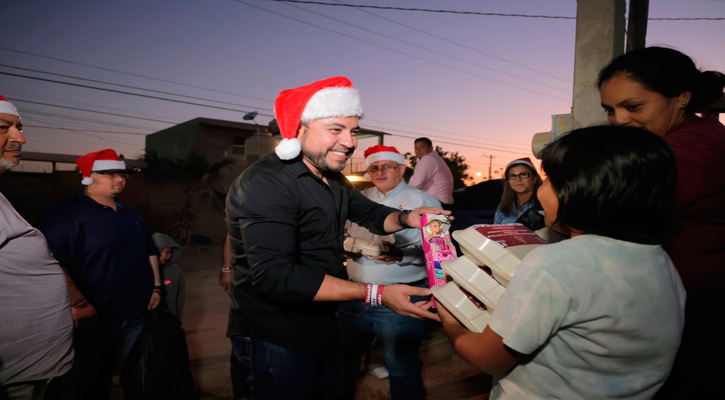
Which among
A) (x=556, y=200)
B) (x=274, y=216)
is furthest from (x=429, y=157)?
(x=556, y=200)

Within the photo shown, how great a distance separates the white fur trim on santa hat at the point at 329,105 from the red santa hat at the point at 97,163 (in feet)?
8.75

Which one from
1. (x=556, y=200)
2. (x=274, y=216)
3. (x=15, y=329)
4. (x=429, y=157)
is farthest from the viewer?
(x=429, y=157)

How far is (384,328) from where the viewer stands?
3.40 metres

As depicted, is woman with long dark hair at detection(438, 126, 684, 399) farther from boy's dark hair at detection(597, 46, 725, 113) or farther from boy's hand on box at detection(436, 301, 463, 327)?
boy's dark hair at detection(597, 46, 725, 113)

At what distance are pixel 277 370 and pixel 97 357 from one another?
2.10 metres

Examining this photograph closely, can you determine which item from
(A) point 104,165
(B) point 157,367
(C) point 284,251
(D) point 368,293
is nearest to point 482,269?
(D) point 368,293

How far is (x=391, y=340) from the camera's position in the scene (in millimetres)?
3381

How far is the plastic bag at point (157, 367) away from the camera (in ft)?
10.3

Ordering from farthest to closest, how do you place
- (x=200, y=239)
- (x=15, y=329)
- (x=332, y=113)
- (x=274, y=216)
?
(x=200, y=239), (x=332, y=113), (x=15, y=329), (x=274, y=216)

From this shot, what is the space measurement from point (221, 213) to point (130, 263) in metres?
15.5

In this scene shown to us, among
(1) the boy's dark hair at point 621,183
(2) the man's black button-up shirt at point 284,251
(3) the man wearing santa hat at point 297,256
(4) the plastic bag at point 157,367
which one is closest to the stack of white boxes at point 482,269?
(1) the boy's dark hair at point 621,183

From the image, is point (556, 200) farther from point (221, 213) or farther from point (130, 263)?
point (221, 213)

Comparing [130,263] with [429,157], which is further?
[429,157]

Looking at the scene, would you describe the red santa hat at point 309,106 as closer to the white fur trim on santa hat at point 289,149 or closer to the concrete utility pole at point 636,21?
the white fur trim on santa hat at point 289,149
